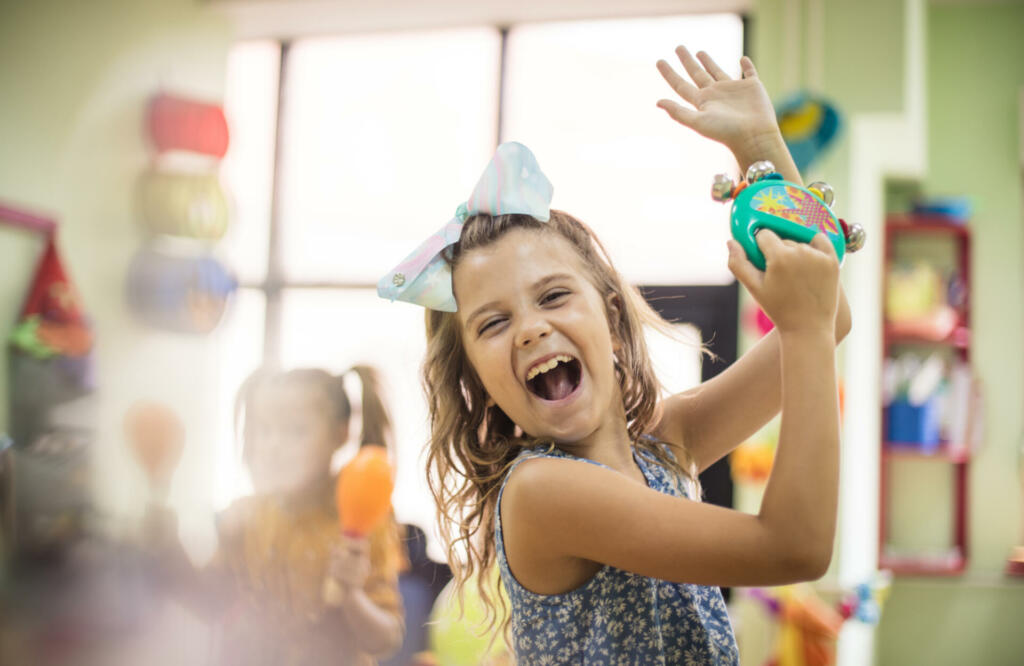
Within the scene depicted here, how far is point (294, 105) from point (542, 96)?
107cm

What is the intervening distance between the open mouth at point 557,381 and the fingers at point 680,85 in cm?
28

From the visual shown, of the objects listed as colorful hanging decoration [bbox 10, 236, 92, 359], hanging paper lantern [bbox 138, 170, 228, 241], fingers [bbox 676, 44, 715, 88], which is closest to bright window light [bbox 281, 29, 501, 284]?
hanging paper lantern [bbox 138, 170, 228, 241]

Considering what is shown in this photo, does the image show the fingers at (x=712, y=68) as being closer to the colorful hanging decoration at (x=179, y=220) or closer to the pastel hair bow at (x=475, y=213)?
the pastel hair bow at (x=475, y=213)

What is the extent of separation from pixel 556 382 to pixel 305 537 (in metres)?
1.89

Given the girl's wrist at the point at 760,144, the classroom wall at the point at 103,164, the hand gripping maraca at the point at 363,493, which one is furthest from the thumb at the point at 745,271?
the classroom wall at the point at 103,164

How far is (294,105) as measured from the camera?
11.1 ft

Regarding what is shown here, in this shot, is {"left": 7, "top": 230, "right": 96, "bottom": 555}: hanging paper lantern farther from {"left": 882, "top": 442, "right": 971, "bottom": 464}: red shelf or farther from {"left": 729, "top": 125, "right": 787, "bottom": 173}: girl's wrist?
{"left": 882, "top": 442, "right": 971, "bottom": 464}: red shelf

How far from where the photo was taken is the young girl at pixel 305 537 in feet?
7.73

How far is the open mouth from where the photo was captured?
0.82 meters

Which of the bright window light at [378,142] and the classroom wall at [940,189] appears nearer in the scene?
the classroom wall at [940,189]

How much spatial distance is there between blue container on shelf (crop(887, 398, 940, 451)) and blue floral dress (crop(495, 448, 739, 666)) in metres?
2.52

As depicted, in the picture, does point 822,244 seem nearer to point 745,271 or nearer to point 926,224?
point 745,271

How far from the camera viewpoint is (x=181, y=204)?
2.85m

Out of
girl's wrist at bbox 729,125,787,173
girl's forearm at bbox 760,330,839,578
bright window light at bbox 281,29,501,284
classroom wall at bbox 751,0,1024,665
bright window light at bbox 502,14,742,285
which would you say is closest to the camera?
girl's forearm at bbox 760,330,839,578
